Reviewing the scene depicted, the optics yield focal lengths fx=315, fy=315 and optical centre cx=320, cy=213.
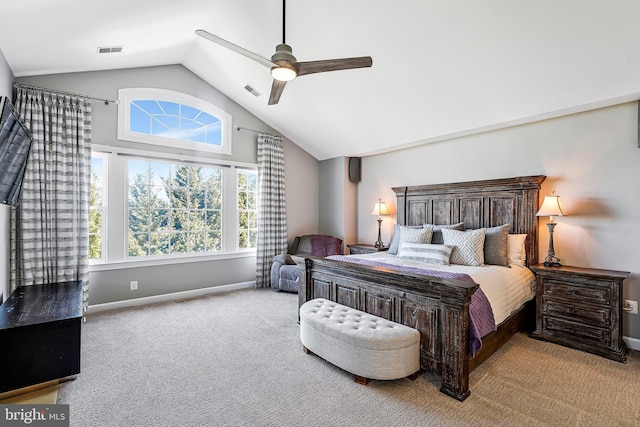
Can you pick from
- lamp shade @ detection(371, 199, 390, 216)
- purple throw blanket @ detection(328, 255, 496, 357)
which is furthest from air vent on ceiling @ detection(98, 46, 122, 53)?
purple throw blanket @ detection(328, 255, 496, 357)

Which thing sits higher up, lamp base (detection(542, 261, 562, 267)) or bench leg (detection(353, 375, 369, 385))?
lamp base (detection(542, 261, 562, 267))

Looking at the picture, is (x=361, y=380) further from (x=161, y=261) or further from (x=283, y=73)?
(x=161, y=261)

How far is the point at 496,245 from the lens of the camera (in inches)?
142

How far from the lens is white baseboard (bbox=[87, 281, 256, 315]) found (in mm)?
4162

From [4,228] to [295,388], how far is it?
334 cm

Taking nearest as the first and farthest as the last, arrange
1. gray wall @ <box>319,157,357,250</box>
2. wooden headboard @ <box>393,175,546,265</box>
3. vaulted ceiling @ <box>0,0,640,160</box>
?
1. vaulted ceiling @ <box>0,0,640,160</box>
2. wooden headboard @ <box>393,175,546,265</box>
3. gray wall @ <box>319,157,357,250</box>

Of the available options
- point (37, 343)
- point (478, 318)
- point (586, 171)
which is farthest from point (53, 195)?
point (586, 171)

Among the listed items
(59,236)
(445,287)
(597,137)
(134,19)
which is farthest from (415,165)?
(59,236)

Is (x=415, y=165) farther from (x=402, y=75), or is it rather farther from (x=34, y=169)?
(x=34, y=169)

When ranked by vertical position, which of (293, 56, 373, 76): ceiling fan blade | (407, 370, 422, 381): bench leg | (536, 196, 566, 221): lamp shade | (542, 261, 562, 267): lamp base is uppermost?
(293, 56, 373, 76): ceiling fan blade

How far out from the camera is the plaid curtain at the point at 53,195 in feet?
11.4

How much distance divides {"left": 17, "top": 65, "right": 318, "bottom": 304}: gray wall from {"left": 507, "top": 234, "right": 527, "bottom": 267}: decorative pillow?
3557 millimetres

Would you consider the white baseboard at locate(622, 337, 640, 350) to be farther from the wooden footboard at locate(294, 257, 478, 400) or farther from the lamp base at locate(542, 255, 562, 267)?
the wooden footboard at locate(294, 257, 478, 400)

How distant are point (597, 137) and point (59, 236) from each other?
6.07m
